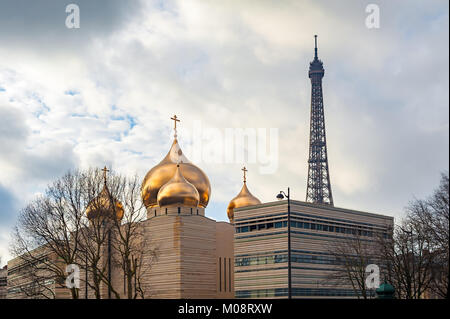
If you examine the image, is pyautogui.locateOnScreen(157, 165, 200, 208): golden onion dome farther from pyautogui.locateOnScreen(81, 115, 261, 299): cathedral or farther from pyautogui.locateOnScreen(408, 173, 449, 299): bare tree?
pyautogui.locateOnScreen(408, 173, 449, 299): bare tree

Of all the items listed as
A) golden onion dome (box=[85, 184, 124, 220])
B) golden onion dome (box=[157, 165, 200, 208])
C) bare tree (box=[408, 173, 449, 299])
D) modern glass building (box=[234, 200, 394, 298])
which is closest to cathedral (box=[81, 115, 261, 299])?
golden onion dome (box=[157, 165, 200, 208])

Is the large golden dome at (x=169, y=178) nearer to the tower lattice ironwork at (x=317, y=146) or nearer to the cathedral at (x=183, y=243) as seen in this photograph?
the cathedral at (x=183, y=243)

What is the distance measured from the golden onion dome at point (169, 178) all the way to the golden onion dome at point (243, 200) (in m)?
8.11

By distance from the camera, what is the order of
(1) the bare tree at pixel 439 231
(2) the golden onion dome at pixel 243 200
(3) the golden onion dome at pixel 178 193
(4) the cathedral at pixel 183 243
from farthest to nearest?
(2) the golden onion dome at pixel 243 200
(3) the golden onion dome at pixel 178 193
(4) the cathedral at pixel 183 243
(1) the bare tree at pixel 439 231

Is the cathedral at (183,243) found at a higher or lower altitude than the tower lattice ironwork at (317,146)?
lower

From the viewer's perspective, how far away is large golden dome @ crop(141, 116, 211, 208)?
67688 mm

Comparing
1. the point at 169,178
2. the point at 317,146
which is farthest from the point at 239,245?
the point at 317,146

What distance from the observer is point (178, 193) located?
6228 cm

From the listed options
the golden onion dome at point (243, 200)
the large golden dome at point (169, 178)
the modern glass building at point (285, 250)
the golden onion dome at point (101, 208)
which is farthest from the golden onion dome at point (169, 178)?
the golden onion dome at point (101, 208)

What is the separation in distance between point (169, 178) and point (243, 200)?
12831 mm

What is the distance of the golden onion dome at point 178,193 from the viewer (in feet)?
204

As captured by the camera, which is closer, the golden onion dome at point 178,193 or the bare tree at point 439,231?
the bare tree at point 439,231

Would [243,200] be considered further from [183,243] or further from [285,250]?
[285,250]
